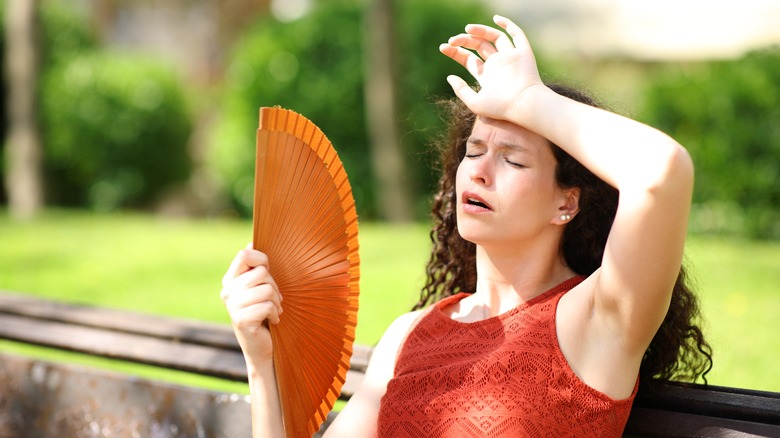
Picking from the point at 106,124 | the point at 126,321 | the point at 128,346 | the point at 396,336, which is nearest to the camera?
the point at 396,336

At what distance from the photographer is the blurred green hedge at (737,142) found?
780 centimetres

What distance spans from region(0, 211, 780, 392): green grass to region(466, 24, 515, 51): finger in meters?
2.24

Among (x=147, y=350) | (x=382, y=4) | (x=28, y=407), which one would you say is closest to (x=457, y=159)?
(x=147, y=350)

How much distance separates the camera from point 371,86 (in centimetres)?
938

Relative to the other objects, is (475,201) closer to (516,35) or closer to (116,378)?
(516,35)

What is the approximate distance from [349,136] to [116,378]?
7823mm

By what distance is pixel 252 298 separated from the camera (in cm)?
202

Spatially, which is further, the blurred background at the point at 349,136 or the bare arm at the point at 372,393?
the blurred background at the point at 349,136

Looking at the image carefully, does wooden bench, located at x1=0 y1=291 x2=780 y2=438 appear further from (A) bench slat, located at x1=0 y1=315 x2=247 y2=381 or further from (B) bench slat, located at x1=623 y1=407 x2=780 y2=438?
(B) bench slat, located at x1=623 y1=407 x2=780 y2=438

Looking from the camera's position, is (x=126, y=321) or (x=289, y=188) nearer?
(x=289, y=188)

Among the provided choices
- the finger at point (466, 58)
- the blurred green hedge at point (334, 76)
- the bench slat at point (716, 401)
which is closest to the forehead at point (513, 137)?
the finger at point (466, 58)

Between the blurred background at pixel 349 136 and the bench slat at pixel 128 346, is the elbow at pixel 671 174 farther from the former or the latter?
the bench slat at pixel 128 346

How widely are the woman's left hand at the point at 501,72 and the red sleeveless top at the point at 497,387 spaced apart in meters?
0.41

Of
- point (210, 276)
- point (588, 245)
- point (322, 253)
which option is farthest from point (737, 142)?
point (322, 253)
